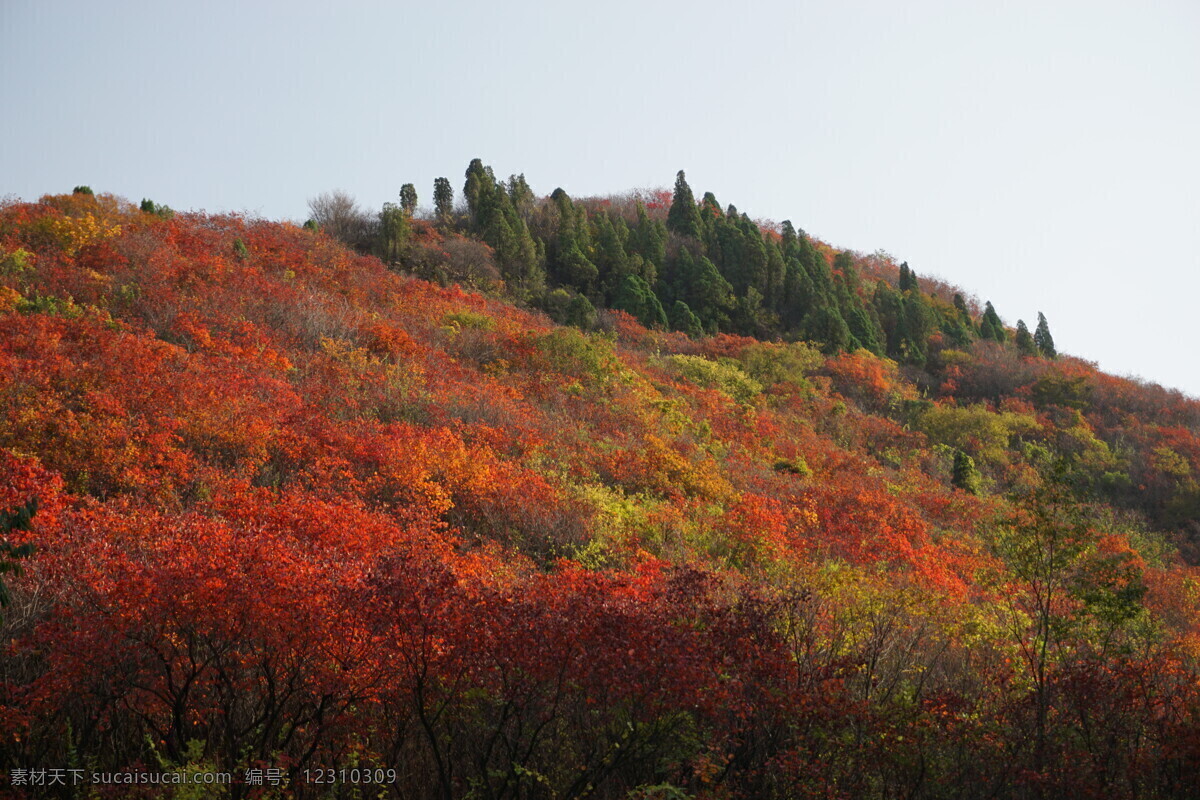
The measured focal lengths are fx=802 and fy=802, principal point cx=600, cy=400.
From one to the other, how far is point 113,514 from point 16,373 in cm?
577

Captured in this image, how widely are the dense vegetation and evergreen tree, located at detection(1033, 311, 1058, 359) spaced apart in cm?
1964

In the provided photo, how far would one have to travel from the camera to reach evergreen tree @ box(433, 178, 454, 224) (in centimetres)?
4450

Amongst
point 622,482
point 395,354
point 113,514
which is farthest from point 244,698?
point 395,354

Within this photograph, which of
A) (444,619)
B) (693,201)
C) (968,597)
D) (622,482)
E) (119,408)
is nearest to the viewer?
(444,619)

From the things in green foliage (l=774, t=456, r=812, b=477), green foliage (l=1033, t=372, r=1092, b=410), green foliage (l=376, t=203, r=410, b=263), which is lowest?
green foliage (l=774, t=456, r=812, b=477)

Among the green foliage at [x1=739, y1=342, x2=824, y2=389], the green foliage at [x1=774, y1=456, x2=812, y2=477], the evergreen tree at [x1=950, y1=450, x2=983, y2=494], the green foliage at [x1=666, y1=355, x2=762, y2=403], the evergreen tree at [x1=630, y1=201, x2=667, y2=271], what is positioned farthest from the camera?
the evergreen tree at [x1=630, y1=201, x2=667, y2=271]

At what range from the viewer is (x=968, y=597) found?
1331 centimetres

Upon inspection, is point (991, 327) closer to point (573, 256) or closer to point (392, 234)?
point (573, 256)

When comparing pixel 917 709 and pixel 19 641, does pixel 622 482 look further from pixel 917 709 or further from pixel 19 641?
pixel 19 641

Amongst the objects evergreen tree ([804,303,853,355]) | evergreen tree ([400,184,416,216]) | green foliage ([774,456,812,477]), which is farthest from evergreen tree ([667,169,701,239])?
green foliage ([774,456,812,477])

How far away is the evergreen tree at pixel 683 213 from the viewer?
50.5 metres

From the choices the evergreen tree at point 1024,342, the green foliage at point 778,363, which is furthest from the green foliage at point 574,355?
the evergreen tree at point 1024,342

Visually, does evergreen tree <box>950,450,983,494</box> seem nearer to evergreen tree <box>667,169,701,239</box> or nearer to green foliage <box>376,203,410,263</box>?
green foliage <box>376,203,410,263</box>

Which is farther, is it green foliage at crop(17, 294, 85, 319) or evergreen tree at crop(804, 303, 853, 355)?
evergreen tree at crop(804, 303, 853, 355)
